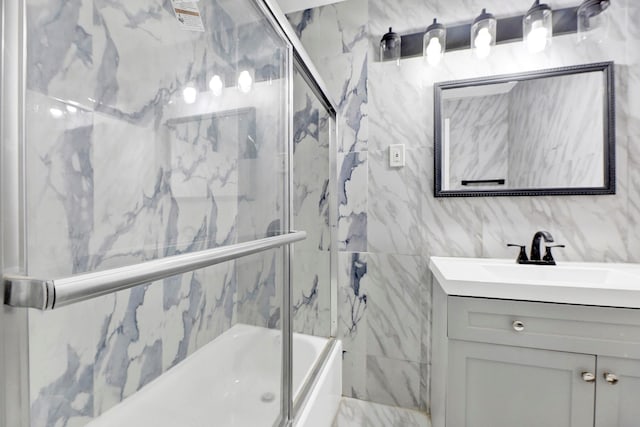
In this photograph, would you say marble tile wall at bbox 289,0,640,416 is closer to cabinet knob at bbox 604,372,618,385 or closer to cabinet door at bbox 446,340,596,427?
cabinet door at bbox 446,340,596,427

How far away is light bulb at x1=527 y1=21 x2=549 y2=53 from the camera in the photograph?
53.3 inches

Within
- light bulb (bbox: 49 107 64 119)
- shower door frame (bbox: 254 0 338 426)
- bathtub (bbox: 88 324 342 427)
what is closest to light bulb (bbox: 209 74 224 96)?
shower door frame (bbox: 254 0 338 426)

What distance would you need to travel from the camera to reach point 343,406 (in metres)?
1.60

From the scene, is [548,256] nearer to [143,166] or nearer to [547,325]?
[547,325]

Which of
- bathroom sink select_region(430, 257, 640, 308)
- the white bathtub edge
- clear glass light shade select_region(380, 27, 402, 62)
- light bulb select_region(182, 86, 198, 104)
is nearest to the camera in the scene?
light bulb select_region(182, 86, 198, 104)

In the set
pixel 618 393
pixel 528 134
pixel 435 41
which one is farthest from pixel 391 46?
pixel 618 393

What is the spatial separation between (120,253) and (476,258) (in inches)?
56.1

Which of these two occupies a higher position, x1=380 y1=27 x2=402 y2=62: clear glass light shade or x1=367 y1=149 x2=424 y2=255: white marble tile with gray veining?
x1=380 y1=27 x2=402 y2=62: clear glass light shade

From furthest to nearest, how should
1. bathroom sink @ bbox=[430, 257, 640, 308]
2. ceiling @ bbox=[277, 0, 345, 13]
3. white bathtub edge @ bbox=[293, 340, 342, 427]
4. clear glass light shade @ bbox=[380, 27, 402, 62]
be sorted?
ceiling @ bbox=[277, 0, 345, 13] < clear glass light shade @ bbox=[380, 27, 402, 62] < white bathtub edge @ bbox=[293, 340, 342, 427] < bathroom sink @ bbox=[430, 257, 640, 308]

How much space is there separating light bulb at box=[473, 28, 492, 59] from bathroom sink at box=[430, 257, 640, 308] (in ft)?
3.15

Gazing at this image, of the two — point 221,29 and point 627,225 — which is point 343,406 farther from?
point 221,29

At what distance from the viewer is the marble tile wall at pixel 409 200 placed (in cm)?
133

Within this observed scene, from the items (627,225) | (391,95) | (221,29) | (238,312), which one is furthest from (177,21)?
(627,225)

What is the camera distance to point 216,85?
2.86ft
